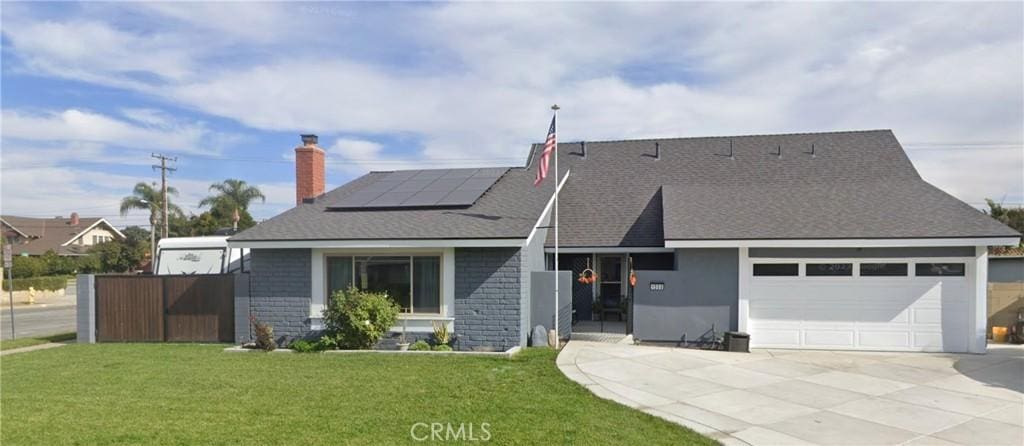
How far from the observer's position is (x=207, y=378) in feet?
31.2

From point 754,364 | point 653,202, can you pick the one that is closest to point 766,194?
point 653,202

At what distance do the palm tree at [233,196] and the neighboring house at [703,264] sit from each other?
150 ft

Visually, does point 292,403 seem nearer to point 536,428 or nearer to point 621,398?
point 536,428

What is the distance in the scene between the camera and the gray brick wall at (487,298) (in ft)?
39.7

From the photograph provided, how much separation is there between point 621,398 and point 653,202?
9.09 meters

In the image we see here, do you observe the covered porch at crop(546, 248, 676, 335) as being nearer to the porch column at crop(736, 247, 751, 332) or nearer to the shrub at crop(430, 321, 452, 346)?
the porch column at crop(736, 247, 751, 332)

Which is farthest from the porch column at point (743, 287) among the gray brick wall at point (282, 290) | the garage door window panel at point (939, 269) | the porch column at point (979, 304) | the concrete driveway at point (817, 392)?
the gray brick wall at point (282, 290)

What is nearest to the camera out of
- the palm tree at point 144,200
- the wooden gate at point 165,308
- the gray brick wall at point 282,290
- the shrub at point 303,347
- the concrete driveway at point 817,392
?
the concrete driveway at point 817,392

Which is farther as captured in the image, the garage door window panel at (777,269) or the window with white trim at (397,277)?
the garage door window panel at (777,269)

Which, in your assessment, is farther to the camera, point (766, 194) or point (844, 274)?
point (766, 194)

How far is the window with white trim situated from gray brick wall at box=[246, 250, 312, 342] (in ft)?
1.94

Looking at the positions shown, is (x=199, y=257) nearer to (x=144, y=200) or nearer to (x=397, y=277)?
(x=397, y=277)

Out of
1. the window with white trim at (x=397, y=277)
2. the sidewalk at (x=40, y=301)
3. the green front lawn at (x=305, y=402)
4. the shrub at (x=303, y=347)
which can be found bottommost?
the sidewalk at (x=40, y=301)

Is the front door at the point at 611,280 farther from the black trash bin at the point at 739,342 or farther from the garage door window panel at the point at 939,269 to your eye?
the garage door window panel at the point at 939,269
